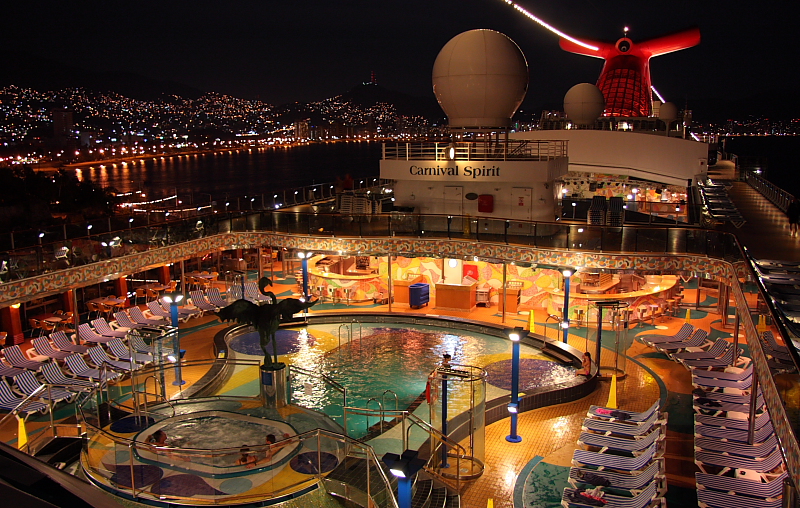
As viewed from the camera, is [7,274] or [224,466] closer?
[224,466]

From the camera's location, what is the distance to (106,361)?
14.6 metres

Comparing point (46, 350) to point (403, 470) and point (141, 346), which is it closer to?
point (141, 346)

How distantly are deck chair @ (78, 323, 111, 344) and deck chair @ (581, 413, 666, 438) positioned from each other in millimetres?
11788

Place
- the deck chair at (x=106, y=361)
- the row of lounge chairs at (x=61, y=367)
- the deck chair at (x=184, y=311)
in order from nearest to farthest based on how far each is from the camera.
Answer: the row of lounge chairs at (x=61, y=367) → the deck chair at (x=106, y=361) → the deck chair at (x=184, y=311)

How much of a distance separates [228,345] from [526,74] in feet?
40.1

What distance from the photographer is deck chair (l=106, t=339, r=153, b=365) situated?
49.2 feet

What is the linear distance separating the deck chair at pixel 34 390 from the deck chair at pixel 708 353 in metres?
12.5

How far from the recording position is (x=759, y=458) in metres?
9.79

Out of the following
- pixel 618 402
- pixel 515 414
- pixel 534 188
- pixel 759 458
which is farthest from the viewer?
pixel 534 188

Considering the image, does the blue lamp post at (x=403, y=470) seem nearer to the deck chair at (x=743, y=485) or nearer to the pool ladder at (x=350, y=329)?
the deck chair at (x=743, y=485)

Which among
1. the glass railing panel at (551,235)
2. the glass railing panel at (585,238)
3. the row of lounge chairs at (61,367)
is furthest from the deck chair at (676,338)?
Answer: the row of lounge chairs at (61,367)

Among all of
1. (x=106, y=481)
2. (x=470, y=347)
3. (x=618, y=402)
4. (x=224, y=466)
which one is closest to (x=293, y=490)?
(x=224, y=466)

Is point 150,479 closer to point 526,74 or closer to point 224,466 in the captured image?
point 224,466

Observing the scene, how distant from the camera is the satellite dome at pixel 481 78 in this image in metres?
20.2
